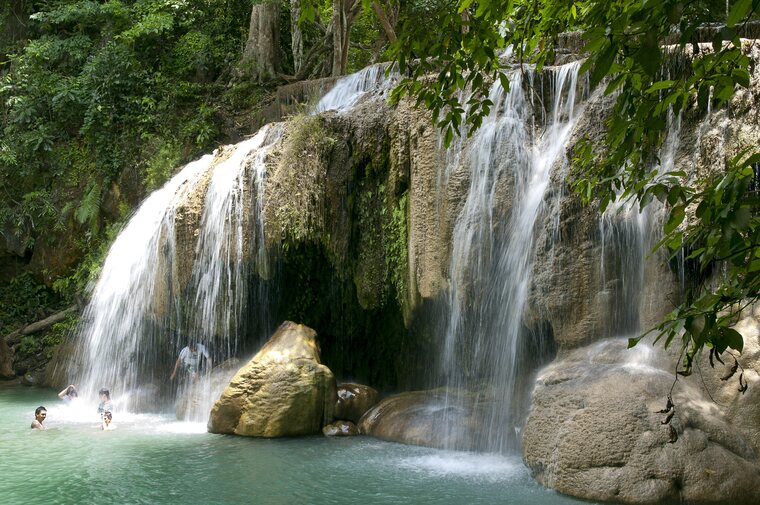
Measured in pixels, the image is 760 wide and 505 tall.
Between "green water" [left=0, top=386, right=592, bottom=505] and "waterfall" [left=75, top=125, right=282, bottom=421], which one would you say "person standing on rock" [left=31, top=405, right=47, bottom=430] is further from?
"waterfall" [left=75, top=125, right=282, bottom=421]

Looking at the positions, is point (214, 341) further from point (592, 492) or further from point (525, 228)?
point (592, 492)

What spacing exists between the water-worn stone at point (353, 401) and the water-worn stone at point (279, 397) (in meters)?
0.21

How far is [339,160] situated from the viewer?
1138 cm

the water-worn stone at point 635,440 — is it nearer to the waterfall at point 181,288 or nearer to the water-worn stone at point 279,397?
the water-worn stone at point 279,397

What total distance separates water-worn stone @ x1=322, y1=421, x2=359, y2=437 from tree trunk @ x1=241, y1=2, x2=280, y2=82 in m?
10.8

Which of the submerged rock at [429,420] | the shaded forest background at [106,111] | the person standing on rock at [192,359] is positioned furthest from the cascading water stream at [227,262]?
the shaded forest background at [106,111]

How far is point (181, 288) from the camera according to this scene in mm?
12008

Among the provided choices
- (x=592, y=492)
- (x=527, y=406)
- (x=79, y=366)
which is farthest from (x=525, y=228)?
(x=79, y=366)

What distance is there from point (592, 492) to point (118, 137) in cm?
1512

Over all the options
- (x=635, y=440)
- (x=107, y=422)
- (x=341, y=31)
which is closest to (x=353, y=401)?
(x=107, y=422)

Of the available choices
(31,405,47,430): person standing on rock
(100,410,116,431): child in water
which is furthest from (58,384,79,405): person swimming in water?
(100,410,116,431): child in water

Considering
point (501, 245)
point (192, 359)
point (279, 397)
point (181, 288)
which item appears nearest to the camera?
point (501, 245)

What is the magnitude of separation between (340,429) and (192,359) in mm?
3300

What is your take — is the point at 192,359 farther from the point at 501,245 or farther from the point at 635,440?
the point at 635,440
